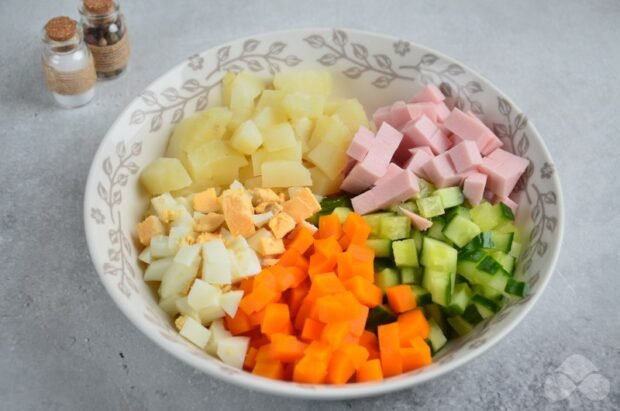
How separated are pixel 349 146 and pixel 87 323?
0.92 m

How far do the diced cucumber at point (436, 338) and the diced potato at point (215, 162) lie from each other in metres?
0.74

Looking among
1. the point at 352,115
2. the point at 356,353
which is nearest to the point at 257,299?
the point at 356,353

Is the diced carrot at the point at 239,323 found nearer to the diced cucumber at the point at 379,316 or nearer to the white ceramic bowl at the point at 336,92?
the white ceramic bowl at the point at 336,92

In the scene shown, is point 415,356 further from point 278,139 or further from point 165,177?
point 165,177

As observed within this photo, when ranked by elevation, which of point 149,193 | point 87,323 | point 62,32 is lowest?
point 87,323

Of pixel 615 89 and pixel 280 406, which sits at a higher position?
pixel 615 89

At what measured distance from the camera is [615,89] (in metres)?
2.79

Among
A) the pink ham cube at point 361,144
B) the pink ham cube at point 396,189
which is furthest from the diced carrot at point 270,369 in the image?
the pink ham cube at point 361,144

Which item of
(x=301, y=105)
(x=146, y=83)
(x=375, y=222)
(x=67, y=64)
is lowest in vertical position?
(x=146, y=83)

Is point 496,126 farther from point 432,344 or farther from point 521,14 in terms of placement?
point 521,14

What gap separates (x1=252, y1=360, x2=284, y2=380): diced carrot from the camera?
70.4 inches

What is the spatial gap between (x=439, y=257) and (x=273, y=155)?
59 cm

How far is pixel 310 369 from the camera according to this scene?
1.74m

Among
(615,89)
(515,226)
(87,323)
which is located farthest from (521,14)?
(87,323)
